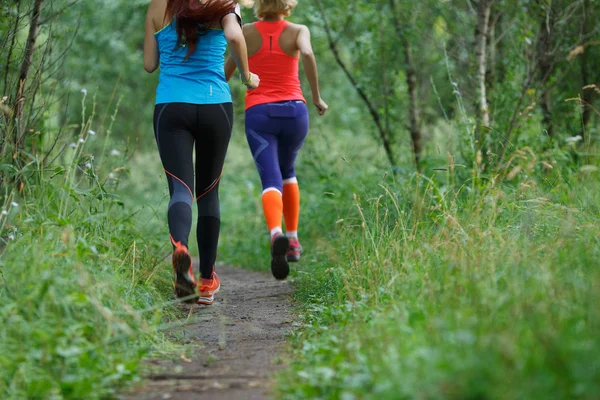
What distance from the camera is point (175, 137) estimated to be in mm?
4191

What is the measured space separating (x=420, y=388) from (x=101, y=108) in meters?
14.5

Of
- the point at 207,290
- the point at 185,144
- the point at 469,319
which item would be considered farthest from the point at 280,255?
the point at 469,319

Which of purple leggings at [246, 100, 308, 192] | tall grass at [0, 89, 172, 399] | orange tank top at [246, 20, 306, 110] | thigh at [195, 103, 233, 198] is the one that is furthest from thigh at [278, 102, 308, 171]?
tall grass at [0, 89, 172, 399]

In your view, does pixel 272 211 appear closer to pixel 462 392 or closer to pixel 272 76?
pixel 272 76

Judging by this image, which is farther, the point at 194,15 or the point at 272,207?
the point at 272,207

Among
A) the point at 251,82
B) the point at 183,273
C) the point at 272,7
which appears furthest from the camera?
the point at 272,7

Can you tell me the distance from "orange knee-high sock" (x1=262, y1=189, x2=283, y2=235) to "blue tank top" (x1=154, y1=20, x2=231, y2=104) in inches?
41.2

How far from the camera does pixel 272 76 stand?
5.20 meters

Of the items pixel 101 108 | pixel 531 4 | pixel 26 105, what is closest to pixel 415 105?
pixel 531 4

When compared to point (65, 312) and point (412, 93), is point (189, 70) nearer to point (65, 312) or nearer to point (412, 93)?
point (65, 312)

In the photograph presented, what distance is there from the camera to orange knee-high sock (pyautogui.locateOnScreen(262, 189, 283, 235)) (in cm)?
508

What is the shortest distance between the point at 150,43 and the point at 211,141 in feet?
2.18

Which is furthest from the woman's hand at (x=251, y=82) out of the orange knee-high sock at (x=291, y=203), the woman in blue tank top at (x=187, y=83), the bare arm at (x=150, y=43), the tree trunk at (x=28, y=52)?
the tree trunk at (x=28, y=52)

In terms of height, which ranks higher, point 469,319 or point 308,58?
point 308,58
